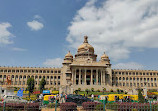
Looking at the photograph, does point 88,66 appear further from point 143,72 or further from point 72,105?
point 72,105

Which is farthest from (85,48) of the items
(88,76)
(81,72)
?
(88,76)

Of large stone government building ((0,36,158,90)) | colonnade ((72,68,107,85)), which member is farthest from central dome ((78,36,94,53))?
colonnade ((72,68,107,85))

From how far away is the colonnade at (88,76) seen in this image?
2467 inches

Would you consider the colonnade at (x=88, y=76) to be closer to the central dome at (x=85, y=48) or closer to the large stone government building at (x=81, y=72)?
the large stone government building at (x=81, y=72)

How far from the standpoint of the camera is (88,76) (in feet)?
221

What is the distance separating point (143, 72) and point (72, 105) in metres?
78.6

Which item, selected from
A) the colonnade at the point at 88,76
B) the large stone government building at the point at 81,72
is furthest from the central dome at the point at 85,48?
the colonnade at the point at 88,76

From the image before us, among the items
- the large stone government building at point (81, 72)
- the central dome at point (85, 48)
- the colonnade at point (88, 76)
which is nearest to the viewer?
the colonnade at point (88, 76)

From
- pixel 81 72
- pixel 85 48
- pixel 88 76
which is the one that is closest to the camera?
pixel 81 72

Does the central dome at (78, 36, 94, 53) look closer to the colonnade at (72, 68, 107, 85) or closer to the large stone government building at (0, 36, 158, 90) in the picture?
the large stone government building at (0, 36, 158, 90)

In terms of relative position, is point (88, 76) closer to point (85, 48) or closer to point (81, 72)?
point (81, 72)

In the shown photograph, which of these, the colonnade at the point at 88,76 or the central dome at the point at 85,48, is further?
the central dome at the point at 85,48

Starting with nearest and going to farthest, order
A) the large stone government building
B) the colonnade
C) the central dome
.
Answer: the colonnade
the large stone government building
the central dome

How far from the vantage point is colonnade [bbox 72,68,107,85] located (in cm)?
6265
